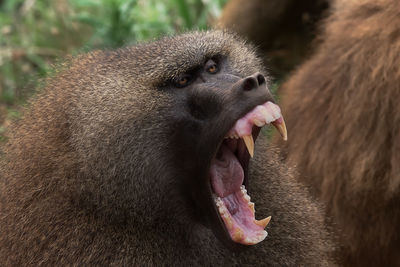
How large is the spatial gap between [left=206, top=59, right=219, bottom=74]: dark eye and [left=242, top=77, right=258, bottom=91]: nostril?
0.72 feet

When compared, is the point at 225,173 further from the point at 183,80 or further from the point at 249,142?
the point at 183,80

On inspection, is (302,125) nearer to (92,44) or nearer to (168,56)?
(168,56)

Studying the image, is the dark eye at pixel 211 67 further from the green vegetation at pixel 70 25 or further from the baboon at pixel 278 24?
the baboon at pixel 278 24

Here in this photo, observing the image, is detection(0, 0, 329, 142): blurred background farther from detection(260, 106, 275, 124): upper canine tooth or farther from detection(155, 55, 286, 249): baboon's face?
detection(260, 106, 275, 124): upper canine tooth

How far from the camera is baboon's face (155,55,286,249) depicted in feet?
6.67

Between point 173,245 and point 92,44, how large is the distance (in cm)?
276

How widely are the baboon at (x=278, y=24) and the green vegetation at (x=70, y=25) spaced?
0.91 feet

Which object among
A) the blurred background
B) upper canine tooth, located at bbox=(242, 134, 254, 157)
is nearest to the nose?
upper canine tooth, located at bbox=(242, 134, 254, 157)

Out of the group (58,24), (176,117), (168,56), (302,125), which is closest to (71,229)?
(176,117)

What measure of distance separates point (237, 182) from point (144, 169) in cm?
29

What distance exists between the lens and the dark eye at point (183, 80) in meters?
2.18

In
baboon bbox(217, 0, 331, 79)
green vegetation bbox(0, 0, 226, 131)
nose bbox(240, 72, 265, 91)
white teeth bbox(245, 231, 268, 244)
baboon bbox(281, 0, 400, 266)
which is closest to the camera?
nose bbox(240, 72, 265, 91)

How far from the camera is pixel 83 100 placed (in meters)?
2.24

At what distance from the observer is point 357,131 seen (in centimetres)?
300
